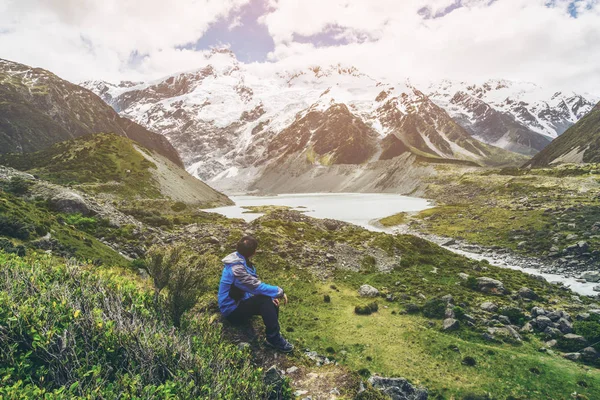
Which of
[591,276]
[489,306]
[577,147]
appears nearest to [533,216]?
[591,276]

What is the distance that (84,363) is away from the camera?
608 cm

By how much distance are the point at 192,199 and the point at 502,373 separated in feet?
385

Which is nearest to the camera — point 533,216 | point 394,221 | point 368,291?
point 368,291

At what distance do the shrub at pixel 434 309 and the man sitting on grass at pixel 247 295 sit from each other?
14.3 meters

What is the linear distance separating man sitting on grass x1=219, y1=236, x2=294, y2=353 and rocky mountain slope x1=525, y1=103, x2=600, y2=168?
16846cm

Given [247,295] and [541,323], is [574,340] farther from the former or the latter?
[247,295]

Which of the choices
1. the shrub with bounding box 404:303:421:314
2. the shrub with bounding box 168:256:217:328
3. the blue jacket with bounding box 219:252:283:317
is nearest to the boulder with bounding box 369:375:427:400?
the blue jacket with bounding box 219:252:283:317

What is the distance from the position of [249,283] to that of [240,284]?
349 mm

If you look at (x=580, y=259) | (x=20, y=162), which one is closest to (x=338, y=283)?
(x=580, y=259)

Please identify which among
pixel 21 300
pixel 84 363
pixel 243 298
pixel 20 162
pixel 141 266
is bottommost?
pixel 141 266

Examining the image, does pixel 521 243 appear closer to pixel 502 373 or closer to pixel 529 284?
pixel 529 284

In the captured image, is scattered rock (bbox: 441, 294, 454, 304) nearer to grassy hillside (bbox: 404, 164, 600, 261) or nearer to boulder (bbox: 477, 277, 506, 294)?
boulder (bbox: 477, 277, 506, 294)

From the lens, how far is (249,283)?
10375 mm

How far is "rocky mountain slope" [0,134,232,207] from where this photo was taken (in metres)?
93.6
